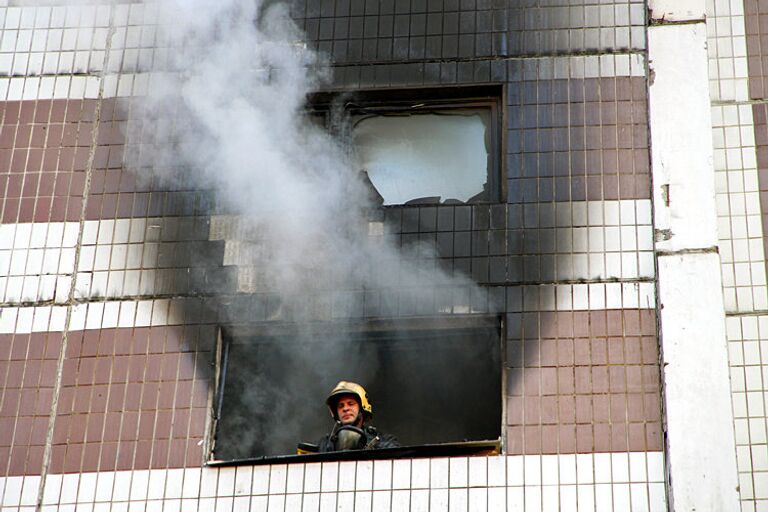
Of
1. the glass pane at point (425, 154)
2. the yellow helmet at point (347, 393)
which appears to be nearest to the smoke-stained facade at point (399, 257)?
the glass pane at point (425, 154)

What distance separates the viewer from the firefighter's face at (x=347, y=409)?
981 centimetres

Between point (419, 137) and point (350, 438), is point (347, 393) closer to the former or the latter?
point (350, 438)

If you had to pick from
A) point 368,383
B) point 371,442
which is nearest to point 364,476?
point 371,442

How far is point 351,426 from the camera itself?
379 inches

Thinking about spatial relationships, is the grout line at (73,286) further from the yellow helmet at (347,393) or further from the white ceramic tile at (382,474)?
the white ceramic tile at (382,474)

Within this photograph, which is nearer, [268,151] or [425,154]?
[268,151]

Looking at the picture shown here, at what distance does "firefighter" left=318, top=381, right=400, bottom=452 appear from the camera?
955 centimetres

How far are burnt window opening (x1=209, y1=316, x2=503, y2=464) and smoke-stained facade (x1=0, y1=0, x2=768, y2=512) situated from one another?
0.17 ft

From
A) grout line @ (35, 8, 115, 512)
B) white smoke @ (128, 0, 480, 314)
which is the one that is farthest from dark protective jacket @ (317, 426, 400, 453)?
grout line @ (35, 8, 115, 512)

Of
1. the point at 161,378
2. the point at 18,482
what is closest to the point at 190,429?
the point at 161,378

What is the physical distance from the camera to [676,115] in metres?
9.95

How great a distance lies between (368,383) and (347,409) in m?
1.40

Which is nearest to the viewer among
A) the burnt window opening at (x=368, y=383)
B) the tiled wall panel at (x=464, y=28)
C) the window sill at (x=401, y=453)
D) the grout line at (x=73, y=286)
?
the window sill at (x=401, y=453)

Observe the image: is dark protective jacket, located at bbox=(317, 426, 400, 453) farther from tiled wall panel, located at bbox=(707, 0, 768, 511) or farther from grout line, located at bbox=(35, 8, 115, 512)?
tiled wall panel, located at bbox=(707, 0, 768, 511)
